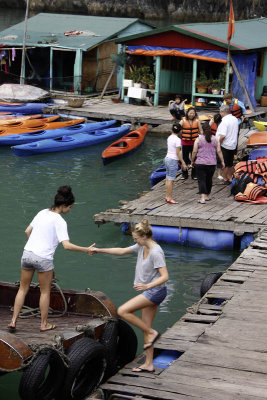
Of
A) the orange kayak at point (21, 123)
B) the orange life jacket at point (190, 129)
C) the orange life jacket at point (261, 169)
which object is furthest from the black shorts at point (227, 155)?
the orange kayak at point (21, 123)

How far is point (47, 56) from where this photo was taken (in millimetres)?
36031

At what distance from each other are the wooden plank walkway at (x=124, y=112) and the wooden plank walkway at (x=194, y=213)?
11.2 m

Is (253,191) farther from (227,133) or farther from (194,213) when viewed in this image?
(194,213)

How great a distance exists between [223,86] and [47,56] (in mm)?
10815

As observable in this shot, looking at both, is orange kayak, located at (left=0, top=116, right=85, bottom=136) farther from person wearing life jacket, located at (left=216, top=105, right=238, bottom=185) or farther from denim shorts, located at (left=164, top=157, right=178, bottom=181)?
denim shorts, located at (left=164, top=157, right=178, bottom=181)

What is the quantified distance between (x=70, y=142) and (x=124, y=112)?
4194 millimetres

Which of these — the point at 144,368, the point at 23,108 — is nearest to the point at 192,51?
the point at 23,108

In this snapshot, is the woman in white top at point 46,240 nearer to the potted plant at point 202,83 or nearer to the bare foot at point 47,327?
the bare foot at point 47,327

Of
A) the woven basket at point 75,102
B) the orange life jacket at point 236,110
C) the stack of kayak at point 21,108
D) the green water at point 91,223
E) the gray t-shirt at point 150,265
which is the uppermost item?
the orange life jacket at point 236,110

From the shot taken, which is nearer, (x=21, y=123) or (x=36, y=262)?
(x=36, y=262)

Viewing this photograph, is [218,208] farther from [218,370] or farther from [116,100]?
[116,100]

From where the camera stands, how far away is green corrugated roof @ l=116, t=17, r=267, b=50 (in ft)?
94.0

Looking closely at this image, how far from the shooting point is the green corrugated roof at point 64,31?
33312 mm

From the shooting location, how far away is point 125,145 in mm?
24969
